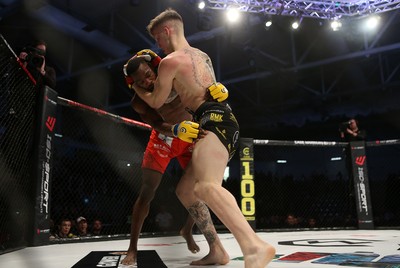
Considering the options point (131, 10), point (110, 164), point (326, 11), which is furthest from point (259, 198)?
point (131, 10)

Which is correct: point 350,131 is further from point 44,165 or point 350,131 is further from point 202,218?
point 44,165

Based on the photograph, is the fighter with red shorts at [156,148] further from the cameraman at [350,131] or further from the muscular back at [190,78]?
the cameraman at [350,131]

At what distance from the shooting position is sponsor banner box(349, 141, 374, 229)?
503 cm

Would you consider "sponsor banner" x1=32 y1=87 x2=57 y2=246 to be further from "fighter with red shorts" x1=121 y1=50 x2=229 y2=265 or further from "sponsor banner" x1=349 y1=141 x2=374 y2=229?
"sponsor banner" x1=349 y1=141 x2=374 y2=229

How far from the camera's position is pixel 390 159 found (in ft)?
33.5

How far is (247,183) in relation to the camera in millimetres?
4707

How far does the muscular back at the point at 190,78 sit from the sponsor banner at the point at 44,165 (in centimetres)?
176

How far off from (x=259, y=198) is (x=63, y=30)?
631 cm

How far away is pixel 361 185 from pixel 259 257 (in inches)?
175

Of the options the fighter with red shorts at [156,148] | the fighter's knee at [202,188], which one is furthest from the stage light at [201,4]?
the fighter's knee at [202,188]

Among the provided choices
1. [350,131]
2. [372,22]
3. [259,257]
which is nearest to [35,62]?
[259,257]

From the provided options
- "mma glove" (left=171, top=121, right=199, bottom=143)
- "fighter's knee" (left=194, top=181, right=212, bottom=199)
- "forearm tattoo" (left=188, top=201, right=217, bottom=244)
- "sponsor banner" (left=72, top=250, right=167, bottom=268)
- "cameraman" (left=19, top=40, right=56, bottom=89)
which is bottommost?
"sponsor banner" (left=72, top=250, right=167, bottom=268)

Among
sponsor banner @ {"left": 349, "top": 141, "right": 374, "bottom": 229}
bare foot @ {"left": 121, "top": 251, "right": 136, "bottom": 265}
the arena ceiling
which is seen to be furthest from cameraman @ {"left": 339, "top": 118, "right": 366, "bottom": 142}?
bare foot @ {"left": 121, "top": 251, "right": 136, "bottom": 265}

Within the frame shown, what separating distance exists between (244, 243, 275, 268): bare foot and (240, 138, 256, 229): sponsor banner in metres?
3.34
